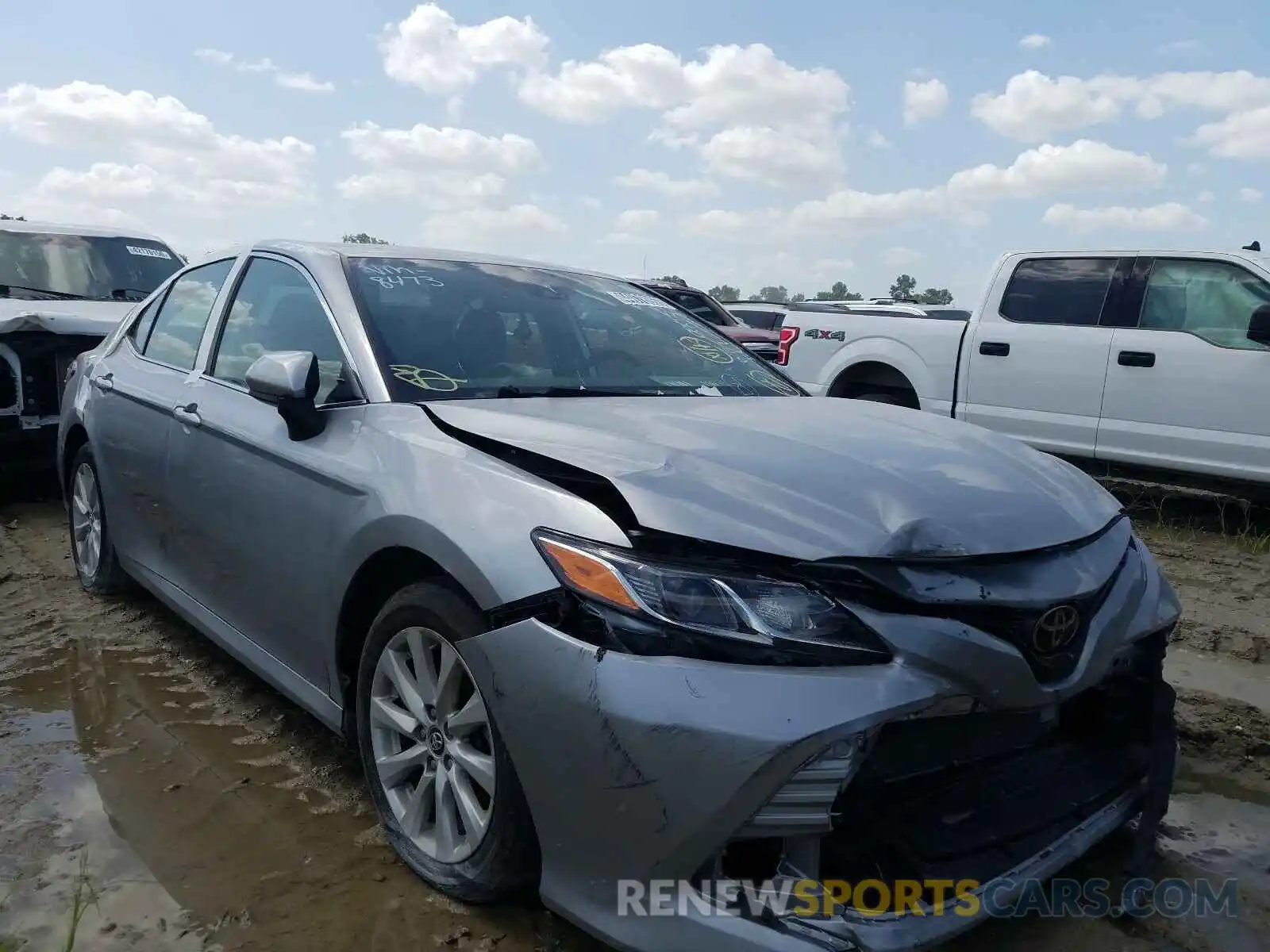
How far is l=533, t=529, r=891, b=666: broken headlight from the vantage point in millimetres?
1893

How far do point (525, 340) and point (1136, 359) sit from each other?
5074mm

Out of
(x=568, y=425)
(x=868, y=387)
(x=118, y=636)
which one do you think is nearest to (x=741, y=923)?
(x=568, y=425)

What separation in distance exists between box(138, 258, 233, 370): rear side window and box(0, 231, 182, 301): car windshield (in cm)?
404

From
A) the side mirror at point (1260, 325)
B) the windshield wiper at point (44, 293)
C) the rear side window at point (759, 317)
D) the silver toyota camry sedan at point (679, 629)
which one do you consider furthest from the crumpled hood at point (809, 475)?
the rear side window at point (759, 317)

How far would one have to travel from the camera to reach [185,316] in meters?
4.11

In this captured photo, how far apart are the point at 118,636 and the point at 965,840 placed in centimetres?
359

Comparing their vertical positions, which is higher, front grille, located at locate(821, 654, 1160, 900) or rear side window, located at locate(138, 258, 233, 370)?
rear side window, located at locate(138, 258, 233, 370)

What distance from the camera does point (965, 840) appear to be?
2.04 metres

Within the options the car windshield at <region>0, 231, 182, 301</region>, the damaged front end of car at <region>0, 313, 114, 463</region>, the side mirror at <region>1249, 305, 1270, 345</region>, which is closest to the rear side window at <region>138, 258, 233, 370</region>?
the damaged front end of car at <region>0, 313, 114, 463</region>

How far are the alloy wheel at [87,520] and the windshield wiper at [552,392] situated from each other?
251 centimetres

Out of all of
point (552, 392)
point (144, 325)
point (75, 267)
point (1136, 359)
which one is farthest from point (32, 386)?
point (1136, 359)

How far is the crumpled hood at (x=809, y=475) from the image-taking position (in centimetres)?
204

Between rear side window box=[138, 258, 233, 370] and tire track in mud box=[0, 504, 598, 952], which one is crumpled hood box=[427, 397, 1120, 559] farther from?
rear side window box=[138, 258, 233, 370]

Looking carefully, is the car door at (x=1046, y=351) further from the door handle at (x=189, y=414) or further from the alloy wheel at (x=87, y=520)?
the alloy wheel at (x=87, y=520)
